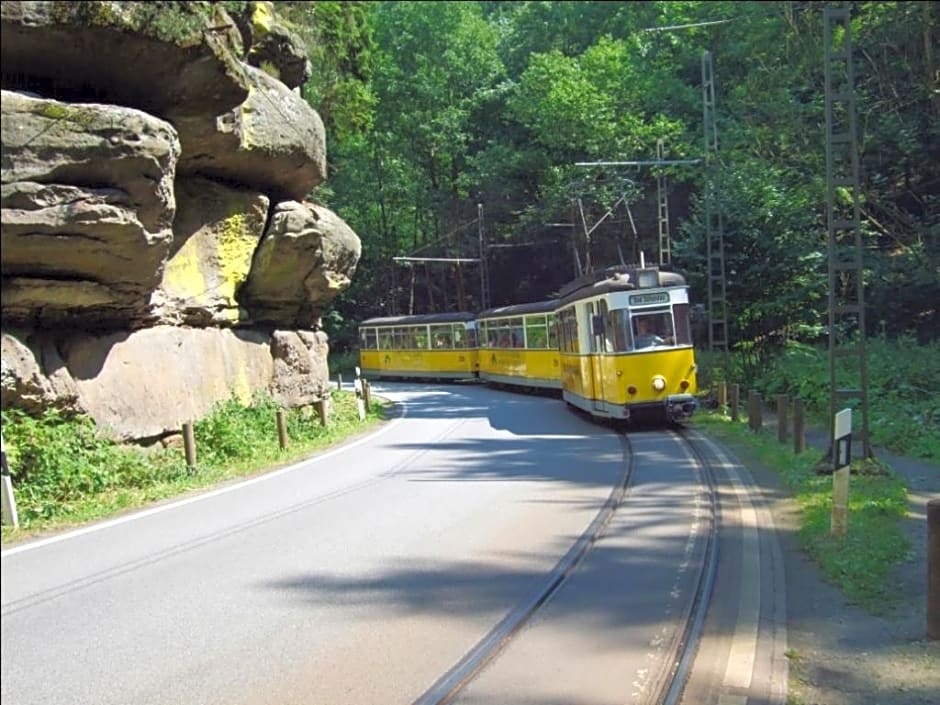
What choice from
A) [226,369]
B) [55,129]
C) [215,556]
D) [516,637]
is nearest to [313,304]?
[226,369]

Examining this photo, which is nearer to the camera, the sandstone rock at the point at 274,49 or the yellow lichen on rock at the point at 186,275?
the yellow lichen on rock at the point at 186,275

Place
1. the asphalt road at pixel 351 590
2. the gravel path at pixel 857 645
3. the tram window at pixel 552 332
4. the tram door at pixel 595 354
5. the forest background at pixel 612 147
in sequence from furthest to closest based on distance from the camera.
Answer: the tram window at pixel 552 332 < the tram door at pixel 595 354 < the forest background at pixel 612 147 < the asphalt road at pixel 351 590 < the gravel path at pixel 857 645

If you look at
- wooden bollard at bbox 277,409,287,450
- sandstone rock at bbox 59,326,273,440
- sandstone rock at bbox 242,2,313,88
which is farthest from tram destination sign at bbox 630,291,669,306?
sandstone rock at bbox 242,2,313,88

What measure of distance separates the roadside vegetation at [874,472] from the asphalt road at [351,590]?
1199mm

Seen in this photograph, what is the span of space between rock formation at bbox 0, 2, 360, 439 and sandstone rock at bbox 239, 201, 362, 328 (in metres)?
0.05

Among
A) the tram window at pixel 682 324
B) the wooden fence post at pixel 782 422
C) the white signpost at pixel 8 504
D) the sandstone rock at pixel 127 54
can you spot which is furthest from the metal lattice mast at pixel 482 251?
the white signpost at pixel 8 504

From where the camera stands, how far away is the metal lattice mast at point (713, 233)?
20.1 m

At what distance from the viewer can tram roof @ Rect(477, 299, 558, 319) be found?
24917 mm

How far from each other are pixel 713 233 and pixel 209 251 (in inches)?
476

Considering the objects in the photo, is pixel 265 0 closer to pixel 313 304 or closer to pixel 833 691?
pixel 313 304

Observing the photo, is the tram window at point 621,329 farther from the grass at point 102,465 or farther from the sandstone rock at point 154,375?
the sandstone rock at point 154,375

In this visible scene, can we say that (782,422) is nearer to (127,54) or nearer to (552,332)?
(127,54)

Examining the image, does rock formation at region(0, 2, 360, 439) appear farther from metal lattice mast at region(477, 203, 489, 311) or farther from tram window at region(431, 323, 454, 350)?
tram window at region(431, 323, 454, 350)

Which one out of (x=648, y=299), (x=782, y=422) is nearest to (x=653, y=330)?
(x=648, y=299)
